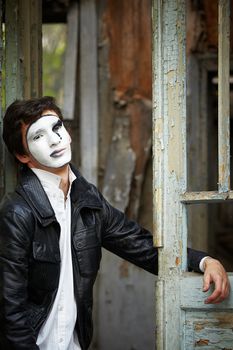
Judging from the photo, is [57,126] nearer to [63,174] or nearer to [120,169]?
[63,174]

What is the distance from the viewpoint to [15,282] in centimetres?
295

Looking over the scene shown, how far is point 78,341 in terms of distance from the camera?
3168 millimetres

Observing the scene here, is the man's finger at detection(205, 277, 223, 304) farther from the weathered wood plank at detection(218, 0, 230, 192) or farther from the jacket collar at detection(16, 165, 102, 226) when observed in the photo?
the jacket collar at detection(16, 165, 102, 226)

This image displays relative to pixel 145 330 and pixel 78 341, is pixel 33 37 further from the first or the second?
pixel 145 330

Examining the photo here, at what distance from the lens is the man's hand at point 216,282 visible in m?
3.05

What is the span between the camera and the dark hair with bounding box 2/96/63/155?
3.17 metres

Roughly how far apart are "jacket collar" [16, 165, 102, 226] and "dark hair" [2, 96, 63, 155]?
0.12m

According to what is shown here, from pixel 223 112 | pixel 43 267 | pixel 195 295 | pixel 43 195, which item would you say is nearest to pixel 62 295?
pixel 43 267

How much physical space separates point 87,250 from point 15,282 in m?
0.37

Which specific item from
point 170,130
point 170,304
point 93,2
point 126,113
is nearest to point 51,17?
point 93,2

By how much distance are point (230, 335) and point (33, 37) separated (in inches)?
65.6

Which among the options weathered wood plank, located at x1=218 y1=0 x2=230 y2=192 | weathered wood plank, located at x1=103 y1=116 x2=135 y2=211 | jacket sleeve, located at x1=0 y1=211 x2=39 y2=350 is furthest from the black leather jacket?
weathered wood plank, located at x1=103 y1=116 x2=135 y2=211

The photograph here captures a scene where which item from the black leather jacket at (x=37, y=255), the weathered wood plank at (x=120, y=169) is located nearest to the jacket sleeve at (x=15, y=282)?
the black leather jacket at (x=37, y=255)

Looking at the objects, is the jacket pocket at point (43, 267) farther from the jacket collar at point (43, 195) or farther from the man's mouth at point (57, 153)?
the man's mouth at point (57, 153)
